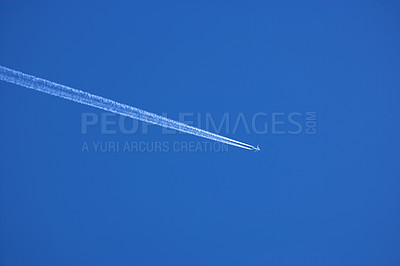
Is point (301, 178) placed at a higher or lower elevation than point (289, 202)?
higher

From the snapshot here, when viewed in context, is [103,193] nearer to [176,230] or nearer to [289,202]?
[176,230]

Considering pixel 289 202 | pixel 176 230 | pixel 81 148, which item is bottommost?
pixel 176 230

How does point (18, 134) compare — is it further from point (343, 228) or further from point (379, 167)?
point (379, 167)

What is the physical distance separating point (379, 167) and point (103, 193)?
1965mm

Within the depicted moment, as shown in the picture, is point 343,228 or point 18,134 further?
point 343,228

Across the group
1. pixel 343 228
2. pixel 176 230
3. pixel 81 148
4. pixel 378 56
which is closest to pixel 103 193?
pixel 81 148

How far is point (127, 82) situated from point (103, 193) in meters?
0.78

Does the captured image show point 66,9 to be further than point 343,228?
No

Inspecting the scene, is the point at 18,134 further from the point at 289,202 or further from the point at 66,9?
the point at 289,202

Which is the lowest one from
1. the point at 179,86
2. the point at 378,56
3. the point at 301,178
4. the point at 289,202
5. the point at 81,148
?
the point at 289,202

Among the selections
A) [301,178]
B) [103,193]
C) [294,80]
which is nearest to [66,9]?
[103,193]

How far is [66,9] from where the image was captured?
6.55ft

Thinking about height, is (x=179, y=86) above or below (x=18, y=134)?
above

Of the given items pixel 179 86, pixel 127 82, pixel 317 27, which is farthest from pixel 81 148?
pixel 317 27
